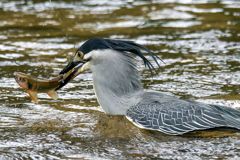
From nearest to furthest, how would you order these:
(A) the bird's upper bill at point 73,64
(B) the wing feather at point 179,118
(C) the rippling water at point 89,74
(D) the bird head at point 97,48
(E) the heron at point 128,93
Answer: (C) the rippling water at point 89,74 < (B) the wing feather at point 179,118 < (E) the heron at point 128,93 < (D) the bird head at point 97,48 < (A) the bird's upper bill at point 73,64

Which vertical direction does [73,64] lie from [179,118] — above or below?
above

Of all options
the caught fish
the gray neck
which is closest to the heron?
the gray neck

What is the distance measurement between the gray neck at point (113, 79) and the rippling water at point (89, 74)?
300 millimetres

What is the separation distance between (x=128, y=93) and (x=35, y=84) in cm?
156

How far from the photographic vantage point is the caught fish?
714cm

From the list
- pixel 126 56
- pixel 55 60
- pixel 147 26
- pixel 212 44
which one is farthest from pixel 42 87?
pixel 147 26

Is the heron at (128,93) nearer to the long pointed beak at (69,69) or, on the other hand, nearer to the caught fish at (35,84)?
the long pointed beak at (69,69)

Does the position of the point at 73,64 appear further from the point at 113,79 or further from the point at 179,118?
the point at 179,118

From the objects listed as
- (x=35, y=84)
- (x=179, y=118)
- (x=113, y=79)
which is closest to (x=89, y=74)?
(x=113, y=79)

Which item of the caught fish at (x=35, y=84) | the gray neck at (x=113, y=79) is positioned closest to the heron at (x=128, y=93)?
the gray neck at (x=113, y=79)

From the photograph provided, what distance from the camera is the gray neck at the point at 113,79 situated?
761 cm

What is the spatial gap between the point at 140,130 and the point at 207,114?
3.52 ft

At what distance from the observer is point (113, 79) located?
7.67m

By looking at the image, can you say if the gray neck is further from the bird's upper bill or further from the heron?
the bird's upper bill
